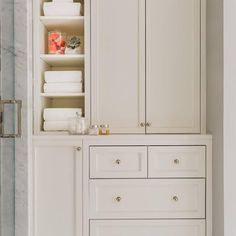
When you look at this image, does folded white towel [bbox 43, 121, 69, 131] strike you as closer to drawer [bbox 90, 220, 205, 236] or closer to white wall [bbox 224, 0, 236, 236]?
drawer [bbox 90, 220, 205, 236]

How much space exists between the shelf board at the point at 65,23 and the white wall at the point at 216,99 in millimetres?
829

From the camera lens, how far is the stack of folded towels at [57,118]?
8.34 ft

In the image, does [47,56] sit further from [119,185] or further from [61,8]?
[119,185]

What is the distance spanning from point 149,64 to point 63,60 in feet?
1.94

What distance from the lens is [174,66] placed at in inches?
98.7

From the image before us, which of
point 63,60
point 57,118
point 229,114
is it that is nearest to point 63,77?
point 63,60

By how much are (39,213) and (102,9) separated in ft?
4.38

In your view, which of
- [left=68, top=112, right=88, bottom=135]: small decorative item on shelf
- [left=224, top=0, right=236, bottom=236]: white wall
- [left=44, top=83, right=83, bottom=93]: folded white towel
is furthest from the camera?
[left=44, top=83, right=83, bottom=93]: folded white towel

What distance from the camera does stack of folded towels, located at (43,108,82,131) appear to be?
2.54 m

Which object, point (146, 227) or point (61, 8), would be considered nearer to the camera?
point (146, 227)

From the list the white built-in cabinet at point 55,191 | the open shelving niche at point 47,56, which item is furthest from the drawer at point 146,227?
the open shelving niche at point 47,56

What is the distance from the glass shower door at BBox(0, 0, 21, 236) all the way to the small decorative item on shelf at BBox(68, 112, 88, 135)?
1.22 ft

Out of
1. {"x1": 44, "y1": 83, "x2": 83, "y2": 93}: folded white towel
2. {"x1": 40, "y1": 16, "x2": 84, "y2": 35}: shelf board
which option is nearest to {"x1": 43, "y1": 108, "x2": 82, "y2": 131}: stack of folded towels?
{"x1": 44, "y1": 83, "x2": 83, "y2": 93}: folded white towel

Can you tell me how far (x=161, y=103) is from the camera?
251cm
